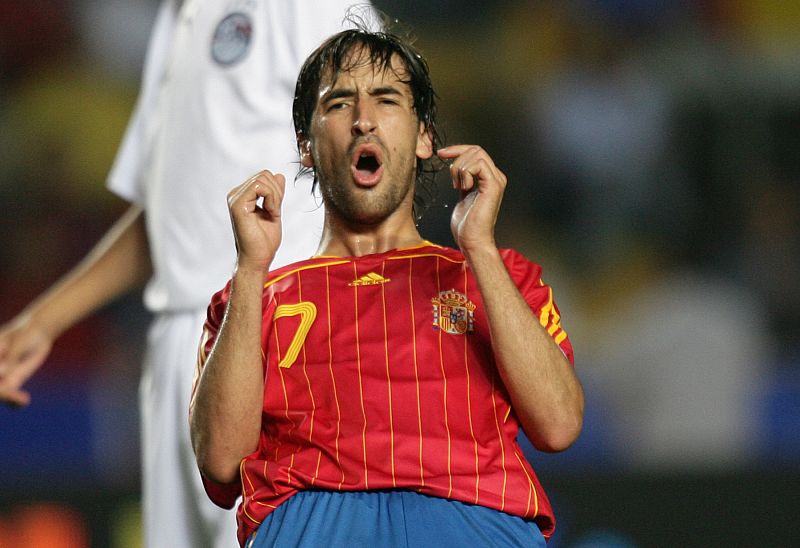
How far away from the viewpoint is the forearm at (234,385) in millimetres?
1682

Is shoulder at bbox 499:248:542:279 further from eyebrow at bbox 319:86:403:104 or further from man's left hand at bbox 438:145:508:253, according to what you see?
eyebrow at bbox 319:86:403:104

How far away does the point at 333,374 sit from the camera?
1.71 m

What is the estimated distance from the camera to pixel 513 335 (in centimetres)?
166

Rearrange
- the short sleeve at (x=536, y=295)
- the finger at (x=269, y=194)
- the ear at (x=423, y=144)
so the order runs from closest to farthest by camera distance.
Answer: the finger at (x=269, y=194), the short sleeve at (x=536, y=295), the ear at (x=423, y=144)

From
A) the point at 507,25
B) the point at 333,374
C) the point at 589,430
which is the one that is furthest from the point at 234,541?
the point at 507,25

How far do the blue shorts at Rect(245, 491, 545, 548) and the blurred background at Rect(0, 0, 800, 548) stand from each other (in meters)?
2.01

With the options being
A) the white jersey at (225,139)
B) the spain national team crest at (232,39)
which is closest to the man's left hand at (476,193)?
the white jersey at (225,139)

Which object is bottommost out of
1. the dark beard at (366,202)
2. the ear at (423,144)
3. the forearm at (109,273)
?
the dark beard at (366,202)

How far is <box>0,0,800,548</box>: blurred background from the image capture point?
161 inches

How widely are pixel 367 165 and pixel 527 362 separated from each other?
0.41m

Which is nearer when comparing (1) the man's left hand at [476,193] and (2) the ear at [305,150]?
(1) the man's left hand at [476,193]

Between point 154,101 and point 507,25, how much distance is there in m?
3.09

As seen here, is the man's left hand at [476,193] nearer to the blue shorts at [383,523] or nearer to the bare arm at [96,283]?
the blue shorts at [383,523]

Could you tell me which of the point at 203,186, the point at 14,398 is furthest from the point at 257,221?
the point at 14,398
